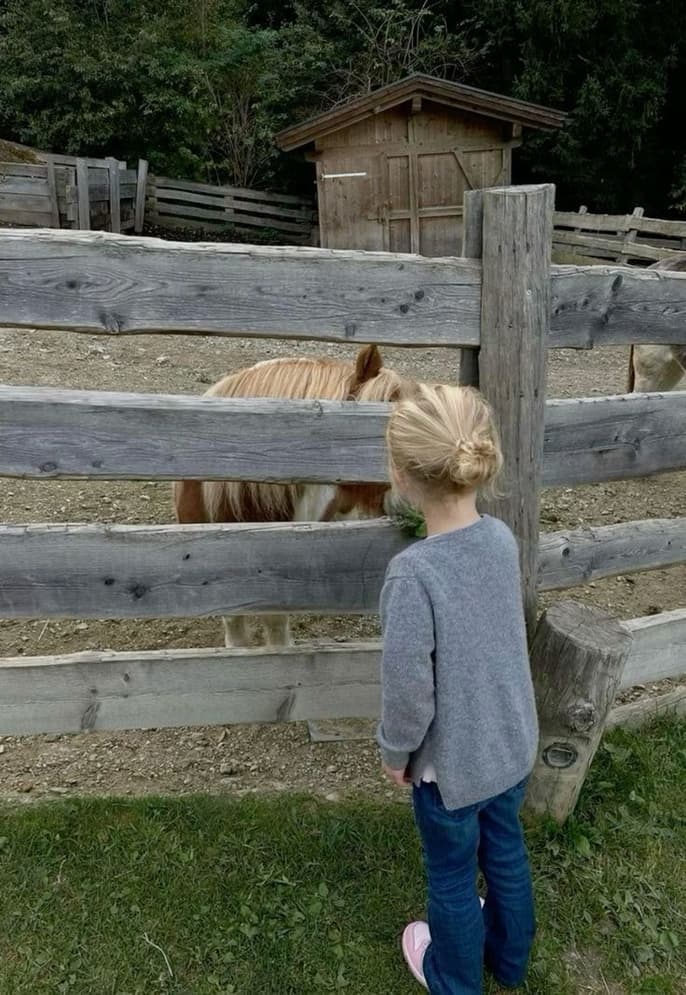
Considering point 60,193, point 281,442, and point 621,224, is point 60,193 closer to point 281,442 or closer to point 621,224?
point 621,224

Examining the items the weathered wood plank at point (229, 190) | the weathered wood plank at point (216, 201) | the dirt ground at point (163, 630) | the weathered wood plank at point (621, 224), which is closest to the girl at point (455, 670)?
the dirt ground at point (163, 630)

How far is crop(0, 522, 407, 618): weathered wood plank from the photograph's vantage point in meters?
2.58

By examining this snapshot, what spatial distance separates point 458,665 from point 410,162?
59.0ft

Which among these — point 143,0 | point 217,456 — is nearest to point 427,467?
point 217,456

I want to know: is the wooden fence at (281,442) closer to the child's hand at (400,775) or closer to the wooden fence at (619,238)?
the child's hand at (400,775)

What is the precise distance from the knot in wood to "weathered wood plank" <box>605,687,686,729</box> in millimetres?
754

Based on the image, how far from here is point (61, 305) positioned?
2230 millimetres

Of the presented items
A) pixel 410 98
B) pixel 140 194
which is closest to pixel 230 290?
pixel 410 98

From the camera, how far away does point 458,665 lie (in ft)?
6.33

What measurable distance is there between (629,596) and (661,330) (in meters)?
2.46

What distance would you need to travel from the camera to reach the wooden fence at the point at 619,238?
635 inches

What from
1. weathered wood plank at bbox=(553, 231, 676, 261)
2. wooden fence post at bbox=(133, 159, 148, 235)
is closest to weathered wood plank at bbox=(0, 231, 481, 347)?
weathered wood plank at bbox=(553, 231, 676, 261)

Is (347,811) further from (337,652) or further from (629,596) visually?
(629,596)

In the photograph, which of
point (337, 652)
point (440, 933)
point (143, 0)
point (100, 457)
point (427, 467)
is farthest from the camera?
point (143, 0)
